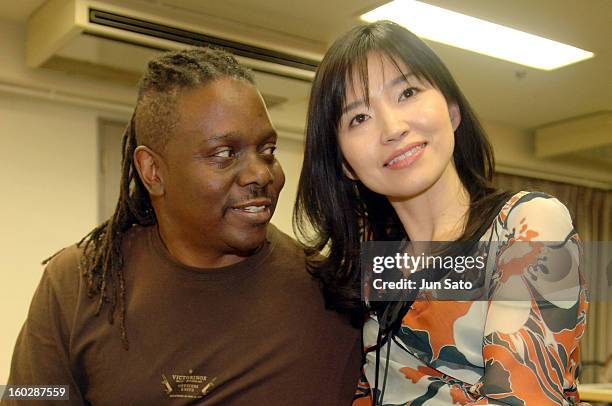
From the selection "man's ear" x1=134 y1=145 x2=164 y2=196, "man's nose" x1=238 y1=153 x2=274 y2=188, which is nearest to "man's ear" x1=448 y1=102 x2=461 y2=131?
"man's nose" x1=238 y1=153 x2=274 y2=188

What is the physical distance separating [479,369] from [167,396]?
1.54ft

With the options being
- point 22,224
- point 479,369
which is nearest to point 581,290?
point 479,369

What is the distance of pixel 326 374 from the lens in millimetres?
1066

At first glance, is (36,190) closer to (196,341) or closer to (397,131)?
(196,341)

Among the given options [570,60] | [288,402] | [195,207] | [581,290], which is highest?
[570,60]

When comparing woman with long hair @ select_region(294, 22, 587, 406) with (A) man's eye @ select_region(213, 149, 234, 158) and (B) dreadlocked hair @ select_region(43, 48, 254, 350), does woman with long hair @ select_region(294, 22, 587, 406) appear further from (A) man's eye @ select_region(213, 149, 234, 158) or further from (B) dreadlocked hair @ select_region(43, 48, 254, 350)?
(B) dreadlocked hair @ select_region(43, 48, 254, 350)

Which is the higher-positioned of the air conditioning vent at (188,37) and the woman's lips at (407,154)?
the air conditioning vent at (188,37)

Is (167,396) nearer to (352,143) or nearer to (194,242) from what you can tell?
(194,242)

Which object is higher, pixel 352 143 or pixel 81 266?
pixel 352 143

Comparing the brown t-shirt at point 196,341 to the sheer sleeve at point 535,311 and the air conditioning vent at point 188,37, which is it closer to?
the sheer sleeve at point 535,311

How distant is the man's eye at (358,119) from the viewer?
0.89m

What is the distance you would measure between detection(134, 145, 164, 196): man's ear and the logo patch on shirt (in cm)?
31

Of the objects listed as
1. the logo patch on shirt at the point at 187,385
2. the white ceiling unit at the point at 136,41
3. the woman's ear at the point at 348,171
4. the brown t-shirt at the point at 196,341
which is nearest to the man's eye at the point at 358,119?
the woman's ear at the point at 348,171

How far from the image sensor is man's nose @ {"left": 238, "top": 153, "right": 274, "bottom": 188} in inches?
42.1
